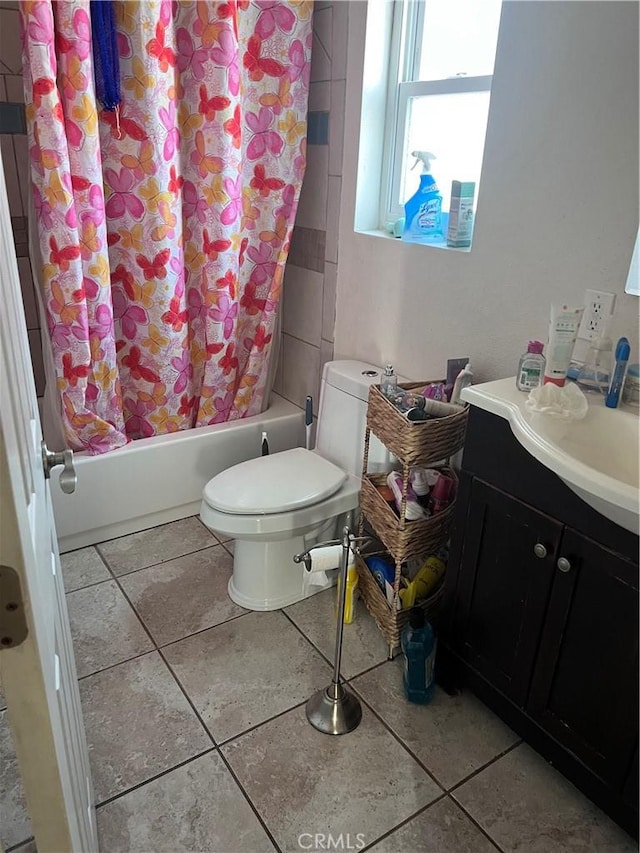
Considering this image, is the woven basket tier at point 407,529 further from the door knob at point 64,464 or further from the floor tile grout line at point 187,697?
the door knob at point 64,464

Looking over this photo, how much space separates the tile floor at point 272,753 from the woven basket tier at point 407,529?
0.36 m

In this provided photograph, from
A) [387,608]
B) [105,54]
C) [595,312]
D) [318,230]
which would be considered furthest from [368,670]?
[105,54]

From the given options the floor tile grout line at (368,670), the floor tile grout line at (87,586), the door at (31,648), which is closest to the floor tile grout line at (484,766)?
the floor tile grout line at (368,670)

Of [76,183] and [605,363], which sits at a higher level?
[76,183]

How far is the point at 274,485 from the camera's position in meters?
2.00

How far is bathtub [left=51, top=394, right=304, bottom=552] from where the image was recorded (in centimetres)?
225

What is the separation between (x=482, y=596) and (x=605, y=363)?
0.63 m

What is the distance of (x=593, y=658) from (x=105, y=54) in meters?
2.10

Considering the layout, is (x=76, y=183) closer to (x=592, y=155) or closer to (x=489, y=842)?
(x=592, y=155)

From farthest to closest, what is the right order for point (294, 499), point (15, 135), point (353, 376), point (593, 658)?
1. point (15, 135)
2. point (353, 376)
3. point (294, 499)
4. point (593, 658)

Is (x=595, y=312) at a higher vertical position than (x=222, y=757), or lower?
higher

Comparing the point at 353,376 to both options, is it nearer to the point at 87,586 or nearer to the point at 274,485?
the point at 274,485

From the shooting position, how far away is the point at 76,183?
6.51ft

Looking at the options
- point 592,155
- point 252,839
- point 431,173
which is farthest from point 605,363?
point 252,839
